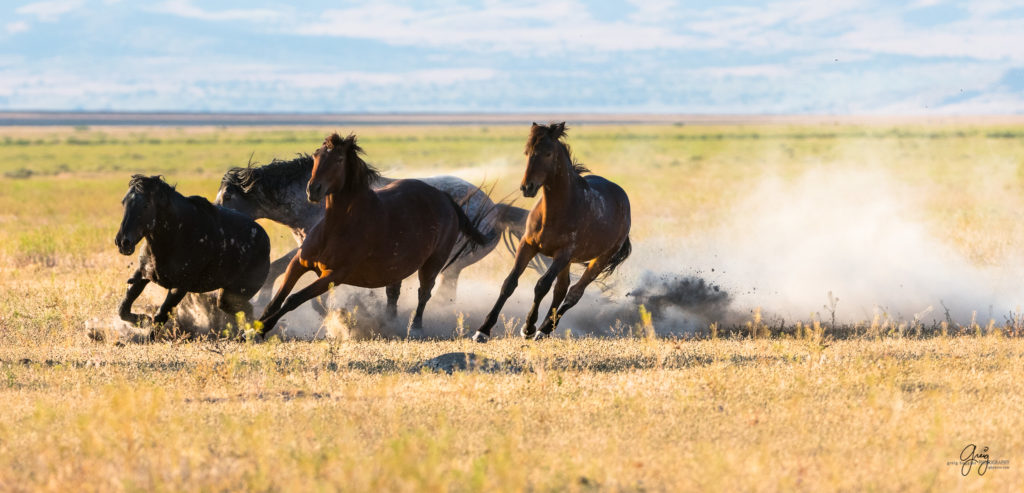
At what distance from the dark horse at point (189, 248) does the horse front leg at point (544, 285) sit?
257 centimetres

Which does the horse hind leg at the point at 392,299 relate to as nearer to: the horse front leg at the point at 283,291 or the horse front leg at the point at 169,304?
the horse front leg at the point at 283,291

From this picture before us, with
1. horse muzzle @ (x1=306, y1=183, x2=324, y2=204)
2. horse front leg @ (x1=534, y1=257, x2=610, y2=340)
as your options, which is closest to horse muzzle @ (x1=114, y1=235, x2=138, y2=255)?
horse muzzle @ (x1=306, y1=183, x2=324, y2=204)

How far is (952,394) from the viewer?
324 inches

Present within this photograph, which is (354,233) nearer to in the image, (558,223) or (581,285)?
(558,223)

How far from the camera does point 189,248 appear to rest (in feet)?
34.6

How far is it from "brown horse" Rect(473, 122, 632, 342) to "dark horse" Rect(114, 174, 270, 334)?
228 cm

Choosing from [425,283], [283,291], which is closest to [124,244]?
[283,291]

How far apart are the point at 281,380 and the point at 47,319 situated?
4634mm

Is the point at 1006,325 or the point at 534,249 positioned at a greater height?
the point at 534,249

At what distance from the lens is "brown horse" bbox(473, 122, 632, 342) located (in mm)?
10875

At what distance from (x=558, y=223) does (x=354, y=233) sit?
1961 millimetres

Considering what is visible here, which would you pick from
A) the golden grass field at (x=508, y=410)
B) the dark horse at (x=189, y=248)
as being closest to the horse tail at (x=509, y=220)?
the golden grass field at (x=508, y=410)

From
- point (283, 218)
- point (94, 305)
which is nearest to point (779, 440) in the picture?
point (283, 218)

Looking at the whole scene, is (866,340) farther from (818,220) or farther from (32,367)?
(818,220)
